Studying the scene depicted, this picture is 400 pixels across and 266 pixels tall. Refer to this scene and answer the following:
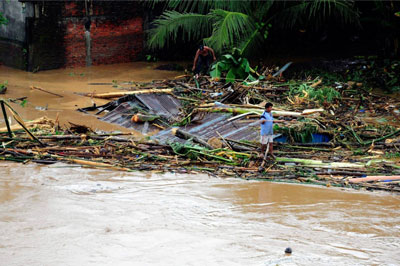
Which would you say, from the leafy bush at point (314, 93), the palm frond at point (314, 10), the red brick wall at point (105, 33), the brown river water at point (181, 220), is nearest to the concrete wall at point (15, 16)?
the red brick wall at point (105, 33)

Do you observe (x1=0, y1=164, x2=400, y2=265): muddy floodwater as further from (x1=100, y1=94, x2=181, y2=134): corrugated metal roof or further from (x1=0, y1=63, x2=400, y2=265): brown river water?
(x1=100, y1=94, x2=181, y2=134): corrugated metal roof

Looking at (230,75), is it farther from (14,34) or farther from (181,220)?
(14,34)

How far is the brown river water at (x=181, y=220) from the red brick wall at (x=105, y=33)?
31.8 ft

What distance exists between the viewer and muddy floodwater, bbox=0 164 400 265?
5301 mm

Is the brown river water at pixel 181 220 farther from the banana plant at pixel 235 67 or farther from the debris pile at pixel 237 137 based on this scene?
the banana plant at pixel 235 67

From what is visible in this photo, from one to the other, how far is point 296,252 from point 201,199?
1859 mm

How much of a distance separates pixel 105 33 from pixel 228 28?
475cm

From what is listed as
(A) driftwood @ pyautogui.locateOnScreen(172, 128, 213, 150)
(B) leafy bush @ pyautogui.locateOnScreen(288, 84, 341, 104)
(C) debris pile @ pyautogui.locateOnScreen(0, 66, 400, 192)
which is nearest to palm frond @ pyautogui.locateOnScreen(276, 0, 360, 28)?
(B) leafy bush @ pyautogui.locateOnScreen(288, 84, 341, 104)

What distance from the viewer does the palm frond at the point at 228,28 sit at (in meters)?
14.4

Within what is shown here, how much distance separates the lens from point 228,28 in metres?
14.9

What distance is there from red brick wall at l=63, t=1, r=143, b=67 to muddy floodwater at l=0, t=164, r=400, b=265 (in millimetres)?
9761

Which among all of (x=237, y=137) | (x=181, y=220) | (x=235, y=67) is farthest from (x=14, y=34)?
(x=181, y=220)

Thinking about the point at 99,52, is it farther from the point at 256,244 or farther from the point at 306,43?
the point at 256,244

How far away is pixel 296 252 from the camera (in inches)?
210
